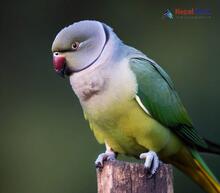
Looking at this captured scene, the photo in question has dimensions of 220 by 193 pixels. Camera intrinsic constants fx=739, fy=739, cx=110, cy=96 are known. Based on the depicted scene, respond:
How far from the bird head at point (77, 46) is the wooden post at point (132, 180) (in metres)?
0.46

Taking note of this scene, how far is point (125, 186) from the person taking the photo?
7.27 ft

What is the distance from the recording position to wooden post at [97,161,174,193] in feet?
7.29

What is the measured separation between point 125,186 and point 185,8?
154 cm

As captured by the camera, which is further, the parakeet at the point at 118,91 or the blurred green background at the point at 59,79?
the blurred green background at the point at 59,79

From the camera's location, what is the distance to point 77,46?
2586 millimetres

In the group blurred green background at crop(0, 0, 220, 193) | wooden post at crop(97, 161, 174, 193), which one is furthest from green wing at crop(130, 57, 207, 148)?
blurred green background at crop(0, 0, 220, 193)

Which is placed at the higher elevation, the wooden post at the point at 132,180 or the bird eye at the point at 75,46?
the bird eye at the point at 75,46

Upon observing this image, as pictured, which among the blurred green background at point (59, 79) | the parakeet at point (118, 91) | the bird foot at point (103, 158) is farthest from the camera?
the blurred green background at point (59, 79)

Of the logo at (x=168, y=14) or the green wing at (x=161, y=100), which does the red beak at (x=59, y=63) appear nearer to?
the green wing at (x=161, y=100)

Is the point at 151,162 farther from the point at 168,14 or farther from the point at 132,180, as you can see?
the point at 168,14

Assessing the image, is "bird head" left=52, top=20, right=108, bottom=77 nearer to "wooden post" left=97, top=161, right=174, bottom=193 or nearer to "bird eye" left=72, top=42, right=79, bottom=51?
"bird eye" left=72, top=42, right=79, bottom=51

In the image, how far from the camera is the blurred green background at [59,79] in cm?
354

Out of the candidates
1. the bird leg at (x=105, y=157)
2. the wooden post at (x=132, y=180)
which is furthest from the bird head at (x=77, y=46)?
the wooden post at (x=132, y=180)

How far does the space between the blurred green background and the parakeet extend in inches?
33.9
